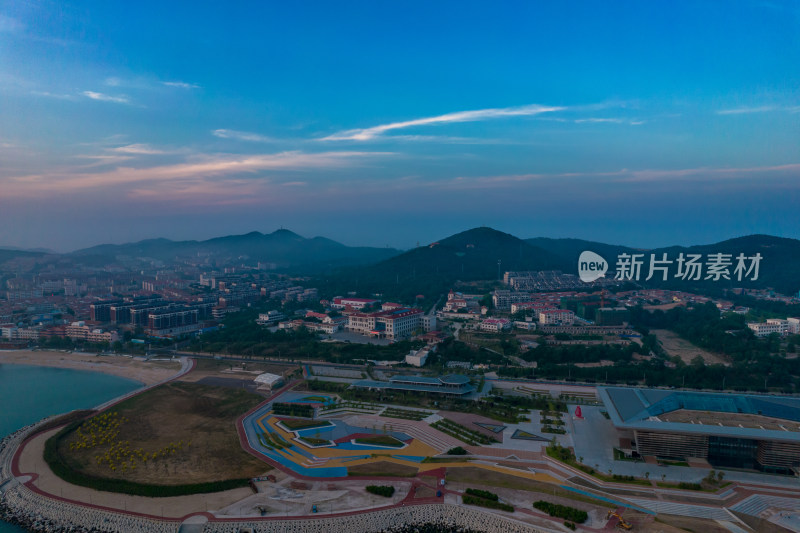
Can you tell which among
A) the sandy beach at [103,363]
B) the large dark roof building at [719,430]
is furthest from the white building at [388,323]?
the large dark roof building at [719,430]

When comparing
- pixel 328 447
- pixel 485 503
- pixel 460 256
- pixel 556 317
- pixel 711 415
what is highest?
pixel 460 256

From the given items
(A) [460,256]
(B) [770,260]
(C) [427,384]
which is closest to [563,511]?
(C) [427,384]

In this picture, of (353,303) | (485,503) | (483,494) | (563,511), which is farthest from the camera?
(353,303)

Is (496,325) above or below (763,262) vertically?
below

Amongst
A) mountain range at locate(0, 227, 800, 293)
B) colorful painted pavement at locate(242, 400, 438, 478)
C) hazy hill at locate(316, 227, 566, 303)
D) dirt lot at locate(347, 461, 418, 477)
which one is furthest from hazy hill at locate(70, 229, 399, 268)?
dirt lot at locate(347, 461, 418, 477)

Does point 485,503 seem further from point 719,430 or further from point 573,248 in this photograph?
point 573,248

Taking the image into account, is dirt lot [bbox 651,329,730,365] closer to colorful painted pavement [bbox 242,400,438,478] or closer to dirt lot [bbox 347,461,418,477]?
colorful painted pavement [bbox 242,400,438,478]
